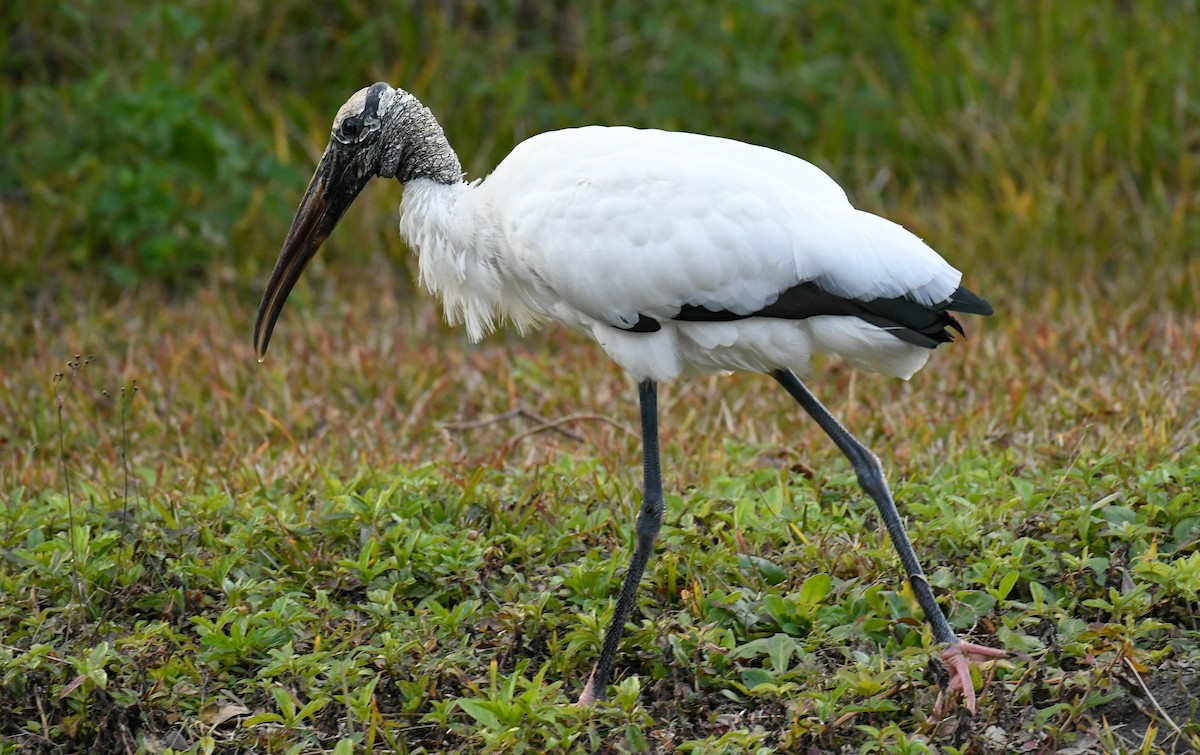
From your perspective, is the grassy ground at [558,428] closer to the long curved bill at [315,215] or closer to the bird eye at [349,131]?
the long curved bill at [315,215]

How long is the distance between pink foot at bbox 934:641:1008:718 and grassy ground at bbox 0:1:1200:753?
5 centimetres

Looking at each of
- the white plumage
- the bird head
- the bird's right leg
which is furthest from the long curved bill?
the bird's right leg

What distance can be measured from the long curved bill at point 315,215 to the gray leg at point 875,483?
115 cm

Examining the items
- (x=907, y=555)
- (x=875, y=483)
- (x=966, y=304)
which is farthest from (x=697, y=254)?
(x=907, y=555)

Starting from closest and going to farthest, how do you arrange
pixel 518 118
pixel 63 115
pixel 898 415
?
pixel 898 415 < pixel 63 115 < pixel 518 118

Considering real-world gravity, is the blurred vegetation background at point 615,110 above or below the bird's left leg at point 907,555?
above

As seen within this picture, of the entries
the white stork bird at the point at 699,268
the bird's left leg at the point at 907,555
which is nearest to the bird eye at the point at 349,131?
the white stork bird at the point at 699,268

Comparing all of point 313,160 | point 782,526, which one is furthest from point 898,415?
point 313,160

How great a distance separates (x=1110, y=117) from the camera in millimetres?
6680

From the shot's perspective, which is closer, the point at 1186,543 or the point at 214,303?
the point at 1186,543

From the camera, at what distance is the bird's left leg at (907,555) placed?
119 inches

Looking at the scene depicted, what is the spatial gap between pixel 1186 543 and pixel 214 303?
3.94 metres

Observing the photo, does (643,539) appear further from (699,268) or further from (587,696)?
(699,268)

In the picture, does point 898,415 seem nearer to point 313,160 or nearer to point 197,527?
point 197,527
